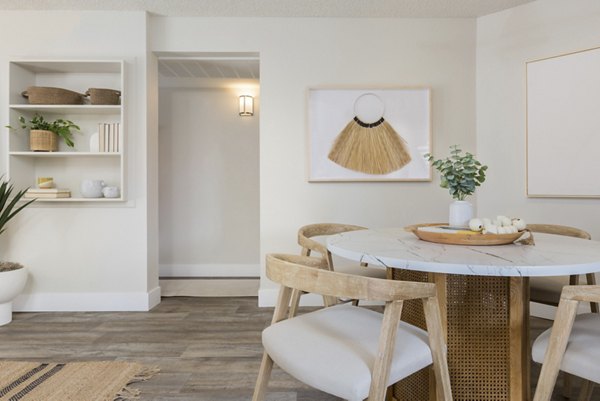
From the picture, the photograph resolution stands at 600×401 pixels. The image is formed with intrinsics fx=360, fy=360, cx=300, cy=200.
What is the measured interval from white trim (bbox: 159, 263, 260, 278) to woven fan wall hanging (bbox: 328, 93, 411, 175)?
1952mm

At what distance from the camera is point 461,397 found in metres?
1.38

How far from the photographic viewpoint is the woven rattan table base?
1.36 metres

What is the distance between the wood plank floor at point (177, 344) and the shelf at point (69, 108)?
164 cm

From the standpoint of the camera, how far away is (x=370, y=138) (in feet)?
10.1

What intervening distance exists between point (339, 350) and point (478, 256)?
579 mm

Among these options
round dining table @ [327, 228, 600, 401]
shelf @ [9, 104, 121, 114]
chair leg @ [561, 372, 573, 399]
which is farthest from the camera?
shelf @ [9, 104, 121, 114]

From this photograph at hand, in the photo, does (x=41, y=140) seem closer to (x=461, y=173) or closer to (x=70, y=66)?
(x=70, y=66)

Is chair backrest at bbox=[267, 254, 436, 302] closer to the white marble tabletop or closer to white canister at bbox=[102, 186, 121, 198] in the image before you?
the white marble tabletop

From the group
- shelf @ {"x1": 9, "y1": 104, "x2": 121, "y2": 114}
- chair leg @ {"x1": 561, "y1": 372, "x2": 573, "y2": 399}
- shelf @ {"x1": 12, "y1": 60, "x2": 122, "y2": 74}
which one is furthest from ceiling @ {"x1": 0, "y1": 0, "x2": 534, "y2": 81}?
chair leg @ {"x1": 561, "y1": 372, "x2": 573, "y2": 399}

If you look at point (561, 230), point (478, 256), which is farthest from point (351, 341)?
point (561, 230)

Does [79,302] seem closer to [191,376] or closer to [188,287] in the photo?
[188,287]

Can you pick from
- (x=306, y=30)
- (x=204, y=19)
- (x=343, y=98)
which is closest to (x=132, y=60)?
(x=204, y=19)

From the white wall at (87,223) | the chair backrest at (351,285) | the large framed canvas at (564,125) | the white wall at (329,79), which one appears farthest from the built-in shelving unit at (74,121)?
the large framed canvas at (564,125)

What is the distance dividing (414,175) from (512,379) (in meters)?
1.98
